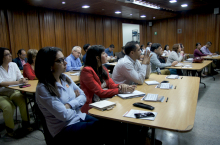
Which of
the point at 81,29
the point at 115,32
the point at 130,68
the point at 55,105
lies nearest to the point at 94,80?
the point at 130,68

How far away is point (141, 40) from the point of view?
1278 cm

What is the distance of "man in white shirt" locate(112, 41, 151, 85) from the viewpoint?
2672 mm

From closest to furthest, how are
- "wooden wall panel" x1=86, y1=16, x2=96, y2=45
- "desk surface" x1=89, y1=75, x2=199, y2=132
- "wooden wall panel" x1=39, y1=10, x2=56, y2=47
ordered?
1. "desk surface" x1=89, y1=75, x2=199, y2=132
2. "wooden wall panel" x1=39, y1=10, x2=56, y2=47
3. "wooden wall panel" x1=86, y1=16, x2=96, y2=45

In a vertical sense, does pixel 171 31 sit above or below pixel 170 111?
above

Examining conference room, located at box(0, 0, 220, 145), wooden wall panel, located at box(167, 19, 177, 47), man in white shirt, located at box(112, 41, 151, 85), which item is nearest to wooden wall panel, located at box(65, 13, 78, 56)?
conference room, located at box(0, 0, 220, 145)

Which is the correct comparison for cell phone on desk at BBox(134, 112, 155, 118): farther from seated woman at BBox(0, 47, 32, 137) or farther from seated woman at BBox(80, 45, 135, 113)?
seated woman at BBox(0, 47, 32, 137)

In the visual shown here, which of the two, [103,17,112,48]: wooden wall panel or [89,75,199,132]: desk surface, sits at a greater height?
[103,17,112,48]: wooden wall panel

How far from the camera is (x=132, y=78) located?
267cm

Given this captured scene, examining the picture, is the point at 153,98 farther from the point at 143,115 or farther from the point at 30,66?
the point at 30,66

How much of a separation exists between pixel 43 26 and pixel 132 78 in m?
6.13

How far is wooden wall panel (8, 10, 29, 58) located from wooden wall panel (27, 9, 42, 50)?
155mm

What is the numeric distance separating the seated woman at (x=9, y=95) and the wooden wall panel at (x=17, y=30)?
12.9 feet

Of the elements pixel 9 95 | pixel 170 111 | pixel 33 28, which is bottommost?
pixel 9 95

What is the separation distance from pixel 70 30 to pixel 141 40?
6147mm
